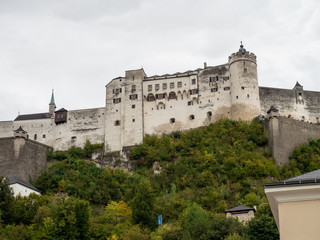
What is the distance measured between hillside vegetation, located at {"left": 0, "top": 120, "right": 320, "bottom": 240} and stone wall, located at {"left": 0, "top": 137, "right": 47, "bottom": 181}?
1327mm

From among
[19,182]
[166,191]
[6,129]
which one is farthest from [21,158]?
[166,191]

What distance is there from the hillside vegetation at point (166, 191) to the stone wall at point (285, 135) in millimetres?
775

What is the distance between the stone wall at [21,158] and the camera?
170 ft

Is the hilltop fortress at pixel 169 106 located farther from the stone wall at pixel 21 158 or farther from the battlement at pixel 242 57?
the stone wall at pixel 21 158

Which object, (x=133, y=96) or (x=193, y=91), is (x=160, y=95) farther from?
(x=193, y=91)

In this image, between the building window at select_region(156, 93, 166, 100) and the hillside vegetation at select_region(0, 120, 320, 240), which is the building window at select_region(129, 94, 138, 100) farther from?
the hillside vegetation at select_region(0, 120, 320, 240)

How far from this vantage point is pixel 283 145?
50125mm

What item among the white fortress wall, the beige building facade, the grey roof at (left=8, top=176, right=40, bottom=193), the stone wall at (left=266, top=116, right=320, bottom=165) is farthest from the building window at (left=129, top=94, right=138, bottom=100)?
the beige building facade

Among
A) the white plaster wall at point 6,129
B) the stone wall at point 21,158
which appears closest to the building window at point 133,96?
the stone wall at point 21,158

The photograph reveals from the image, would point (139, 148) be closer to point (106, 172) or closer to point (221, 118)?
point (106, 172)

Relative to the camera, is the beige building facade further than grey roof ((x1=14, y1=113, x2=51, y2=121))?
No

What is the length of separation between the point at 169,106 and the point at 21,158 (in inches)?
640

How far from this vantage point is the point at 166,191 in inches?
1804

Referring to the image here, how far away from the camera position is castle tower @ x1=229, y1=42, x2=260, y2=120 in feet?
179
